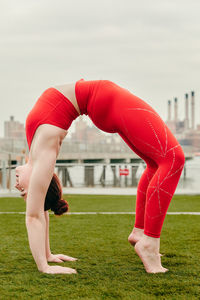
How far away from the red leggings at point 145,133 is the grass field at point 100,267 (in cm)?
35

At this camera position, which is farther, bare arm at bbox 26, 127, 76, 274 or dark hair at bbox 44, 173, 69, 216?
dark hair at bbox 44, 173, 69, 216

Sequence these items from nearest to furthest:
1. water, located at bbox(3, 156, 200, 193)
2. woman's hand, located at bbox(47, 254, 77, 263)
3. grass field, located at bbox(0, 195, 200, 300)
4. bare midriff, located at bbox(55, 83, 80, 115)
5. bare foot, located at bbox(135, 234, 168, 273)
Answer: grass field, located at bbox(0, 195, 200, 300)
bare foot, located at bbox(135, 234, 168, 273)
bare midriff, located at bbox(55, 83, 80, 115)
woman's hand, located at bbox(47, 254, 77, 263)
water, located at bbox(3, 156, 200, 193)

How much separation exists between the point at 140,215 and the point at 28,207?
34.9 inches

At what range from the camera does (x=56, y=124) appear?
293 centimetres

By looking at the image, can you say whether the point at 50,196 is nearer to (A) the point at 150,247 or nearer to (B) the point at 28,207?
(B) the point at 28,207

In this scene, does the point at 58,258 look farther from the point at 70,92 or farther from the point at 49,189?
the point at 70,92

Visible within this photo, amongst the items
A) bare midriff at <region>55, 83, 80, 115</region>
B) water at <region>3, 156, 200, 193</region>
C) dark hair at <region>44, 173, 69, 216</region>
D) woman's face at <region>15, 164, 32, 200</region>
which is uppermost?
bare midriff at <region>55, 83, 80, 115</region>

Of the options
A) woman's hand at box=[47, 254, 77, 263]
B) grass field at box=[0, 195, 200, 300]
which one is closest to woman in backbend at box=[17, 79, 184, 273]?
grass field at box=[0, 195, 200, 300]

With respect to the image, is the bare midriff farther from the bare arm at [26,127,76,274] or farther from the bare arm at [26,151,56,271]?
the bare arm at [26,151,56,271]

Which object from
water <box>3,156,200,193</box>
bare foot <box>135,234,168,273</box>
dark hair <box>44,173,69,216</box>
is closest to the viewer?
bare foot <box>135,234,168,273</box>

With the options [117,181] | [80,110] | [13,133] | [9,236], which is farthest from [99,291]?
[13,133]

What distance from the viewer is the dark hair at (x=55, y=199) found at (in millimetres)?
3076

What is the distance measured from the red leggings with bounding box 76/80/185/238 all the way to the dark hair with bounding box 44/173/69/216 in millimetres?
533

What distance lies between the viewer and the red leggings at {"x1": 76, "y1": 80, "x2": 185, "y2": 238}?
2.80m
